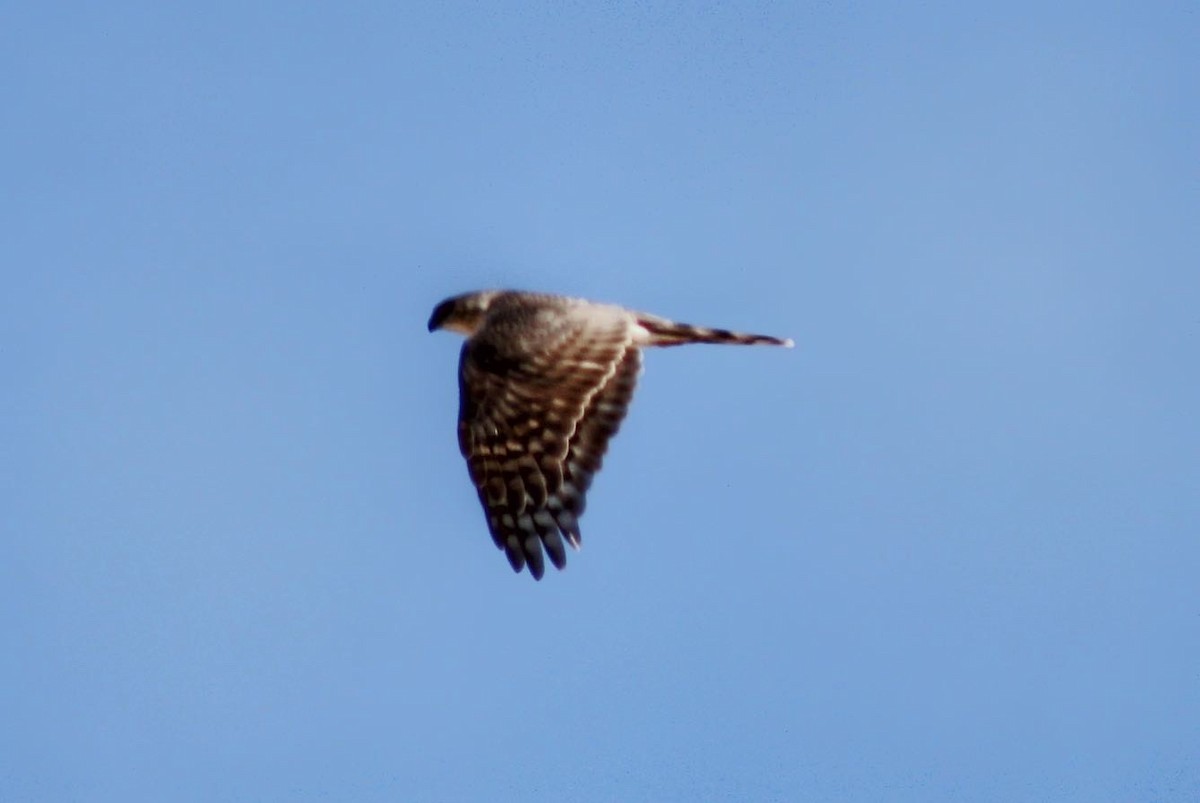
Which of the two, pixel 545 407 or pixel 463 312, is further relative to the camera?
pixel 463 312

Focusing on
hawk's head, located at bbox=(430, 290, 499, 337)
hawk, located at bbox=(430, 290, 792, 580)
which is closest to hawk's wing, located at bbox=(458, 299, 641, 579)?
hawk, located at bbox=(430, 290, 792, 580)

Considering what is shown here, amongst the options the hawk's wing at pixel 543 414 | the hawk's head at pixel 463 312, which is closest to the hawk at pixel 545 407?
the hawk's wing at pixel 543 414

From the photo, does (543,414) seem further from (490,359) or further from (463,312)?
(463,312)

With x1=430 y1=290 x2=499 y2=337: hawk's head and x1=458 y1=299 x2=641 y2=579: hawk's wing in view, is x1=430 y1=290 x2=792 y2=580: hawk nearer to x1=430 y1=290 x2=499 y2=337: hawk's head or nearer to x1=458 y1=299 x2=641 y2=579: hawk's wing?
x1=458 y1=299 x2=641 y2=579: hawk's wing

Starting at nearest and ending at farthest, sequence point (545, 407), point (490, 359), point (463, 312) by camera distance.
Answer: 1. point (545, 407)
2. point (490, 359)
3. point (463, 312)

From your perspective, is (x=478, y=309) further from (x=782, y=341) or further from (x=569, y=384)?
(x=782, y=341)

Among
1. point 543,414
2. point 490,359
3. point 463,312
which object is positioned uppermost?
point 463,312

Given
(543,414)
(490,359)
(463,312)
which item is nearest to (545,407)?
(543,414)
